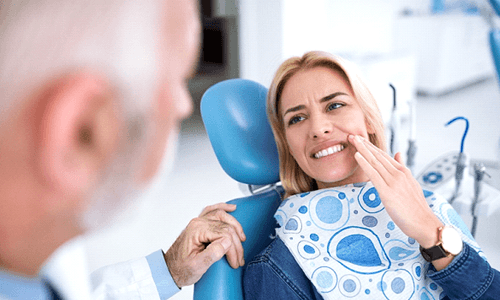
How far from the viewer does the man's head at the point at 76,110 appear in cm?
13

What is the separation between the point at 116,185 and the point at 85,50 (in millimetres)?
50

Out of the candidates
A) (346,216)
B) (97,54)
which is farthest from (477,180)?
(97,54)

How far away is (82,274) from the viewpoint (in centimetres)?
20

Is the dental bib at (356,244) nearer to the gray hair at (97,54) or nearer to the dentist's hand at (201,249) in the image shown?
the dentist's hand at (201,249)

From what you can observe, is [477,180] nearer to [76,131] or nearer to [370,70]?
[76,131]

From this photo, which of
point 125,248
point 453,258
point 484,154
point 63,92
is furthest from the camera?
point 484,154

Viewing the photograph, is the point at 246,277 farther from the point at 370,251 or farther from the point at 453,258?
the point at 453,258

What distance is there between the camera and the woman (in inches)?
28.1

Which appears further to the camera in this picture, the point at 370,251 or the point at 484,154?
the point at 484,154

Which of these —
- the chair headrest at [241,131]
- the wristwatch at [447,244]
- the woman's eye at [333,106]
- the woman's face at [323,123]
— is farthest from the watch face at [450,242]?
the chair headrest at [241,131]

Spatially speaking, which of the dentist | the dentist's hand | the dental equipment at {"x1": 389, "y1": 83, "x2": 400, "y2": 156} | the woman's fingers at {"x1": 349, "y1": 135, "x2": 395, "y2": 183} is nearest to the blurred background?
the dental equipment at {"x1": 389, "y1": 83, "x2": 400, "y2": 156}

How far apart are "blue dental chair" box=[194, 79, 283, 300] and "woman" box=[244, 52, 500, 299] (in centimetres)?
6

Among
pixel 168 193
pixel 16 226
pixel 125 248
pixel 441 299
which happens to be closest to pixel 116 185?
pixel 16 226

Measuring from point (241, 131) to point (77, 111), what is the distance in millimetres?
951
